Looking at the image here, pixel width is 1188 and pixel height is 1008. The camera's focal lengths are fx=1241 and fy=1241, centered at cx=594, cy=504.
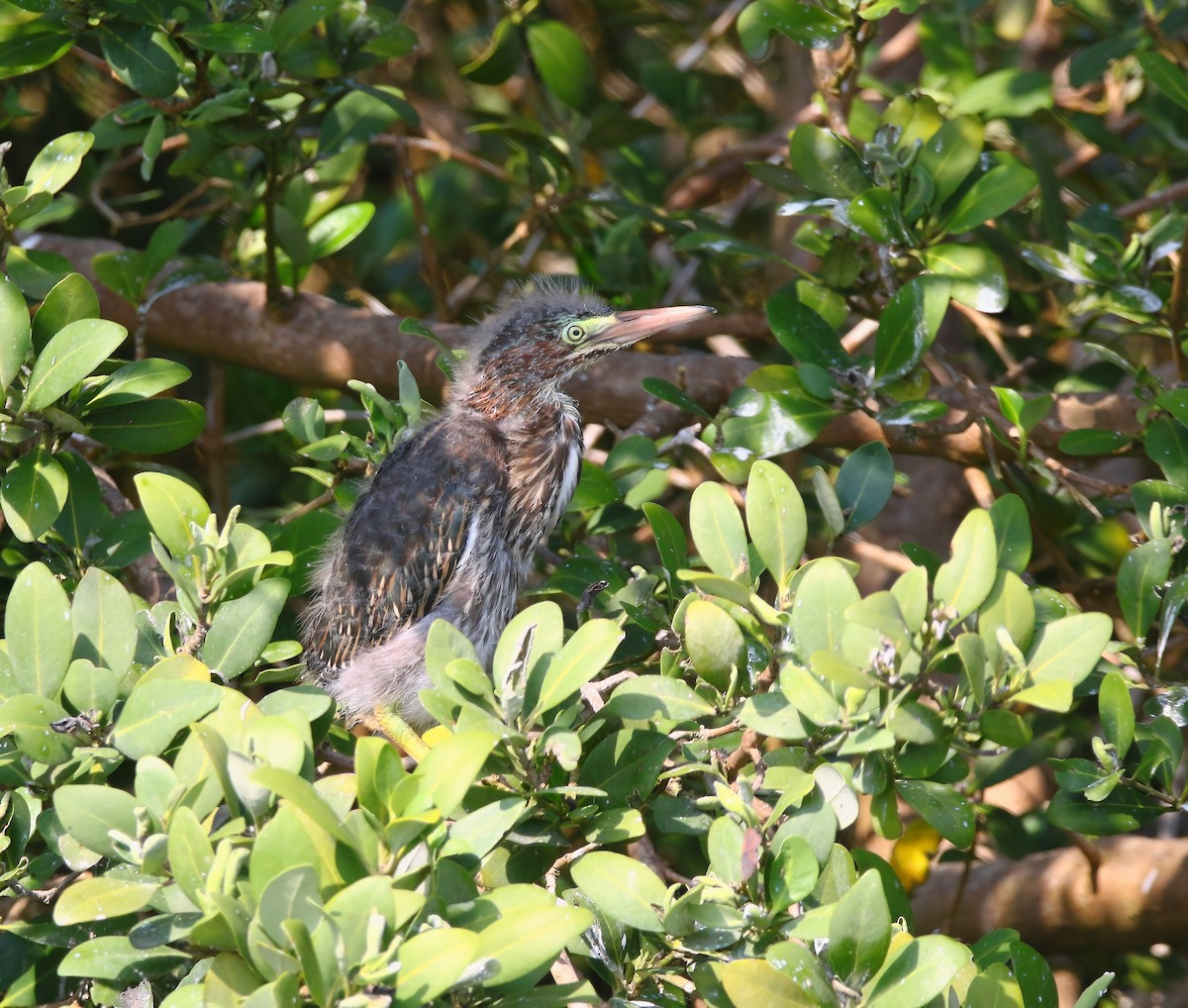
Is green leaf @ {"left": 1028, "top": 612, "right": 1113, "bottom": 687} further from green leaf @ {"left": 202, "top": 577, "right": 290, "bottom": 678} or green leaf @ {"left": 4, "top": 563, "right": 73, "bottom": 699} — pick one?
green leaf @ {"left": 4, "top": 563, "right": 73, "bottom": 699}

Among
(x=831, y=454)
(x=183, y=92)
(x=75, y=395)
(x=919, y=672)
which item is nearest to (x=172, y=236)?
(x=183, y=92)

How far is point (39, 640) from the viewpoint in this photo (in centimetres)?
179

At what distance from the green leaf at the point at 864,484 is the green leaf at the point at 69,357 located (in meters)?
1.28

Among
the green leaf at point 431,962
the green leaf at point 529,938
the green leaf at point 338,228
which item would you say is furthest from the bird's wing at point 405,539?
the green leaf at point 431,962

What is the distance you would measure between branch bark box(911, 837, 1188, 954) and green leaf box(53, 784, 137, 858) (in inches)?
88.0

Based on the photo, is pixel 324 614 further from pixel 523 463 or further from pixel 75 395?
pixel 75 395

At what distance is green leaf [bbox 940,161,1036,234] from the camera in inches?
100

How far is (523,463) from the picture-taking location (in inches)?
121

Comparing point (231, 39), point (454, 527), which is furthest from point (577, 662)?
point (231, 39)

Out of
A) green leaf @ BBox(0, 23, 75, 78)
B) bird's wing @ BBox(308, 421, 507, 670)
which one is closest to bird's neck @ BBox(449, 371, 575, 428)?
bird's wing @ BBox(308, 421, 507, 670)

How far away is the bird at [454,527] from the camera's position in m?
2.94

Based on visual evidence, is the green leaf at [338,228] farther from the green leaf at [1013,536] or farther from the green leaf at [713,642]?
the green leaf at [1013,536]

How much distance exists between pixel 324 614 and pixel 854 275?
1.51 m

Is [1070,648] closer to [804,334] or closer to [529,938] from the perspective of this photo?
[529,938]
